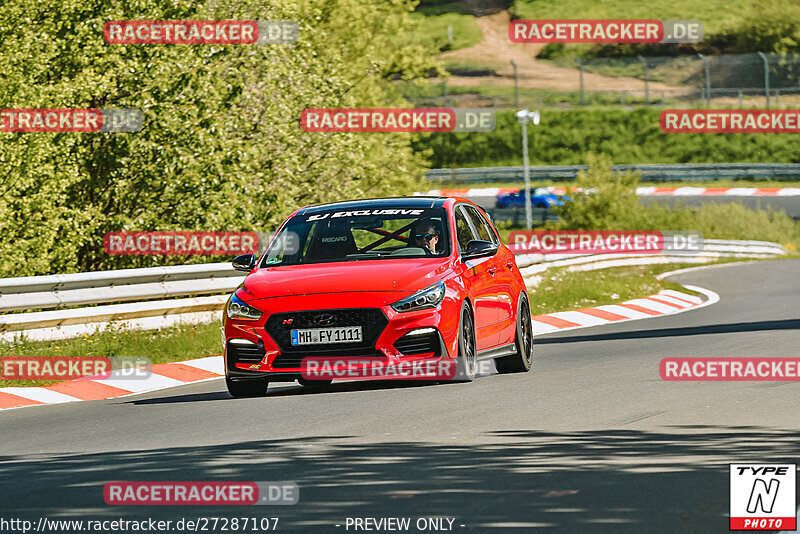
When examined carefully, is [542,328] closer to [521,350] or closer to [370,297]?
[521,350]

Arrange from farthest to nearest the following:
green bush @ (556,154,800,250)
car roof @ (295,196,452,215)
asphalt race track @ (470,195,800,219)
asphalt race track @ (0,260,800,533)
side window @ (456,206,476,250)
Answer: asphalt race track @ (470,195,800,219)
green bush @ (556,154,800,250)
car roof @ (295,196,452,215)
side window @ (456,206,476,250)
asphalt race track @ (0,260,800,533)

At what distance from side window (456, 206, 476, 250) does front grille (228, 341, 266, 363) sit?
224cm

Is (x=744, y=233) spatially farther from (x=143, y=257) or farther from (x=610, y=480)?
(x=610, y=480)

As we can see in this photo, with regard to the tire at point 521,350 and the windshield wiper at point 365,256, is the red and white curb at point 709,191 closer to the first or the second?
the tire at point 521,350

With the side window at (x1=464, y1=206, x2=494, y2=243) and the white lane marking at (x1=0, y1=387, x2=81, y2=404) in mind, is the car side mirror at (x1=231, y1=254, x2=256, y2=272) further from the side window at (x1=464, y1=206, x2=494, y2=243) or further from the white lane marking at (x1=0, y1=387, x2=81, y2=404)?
the side window at (x1=464, y1=206, x2=494, y2=243)

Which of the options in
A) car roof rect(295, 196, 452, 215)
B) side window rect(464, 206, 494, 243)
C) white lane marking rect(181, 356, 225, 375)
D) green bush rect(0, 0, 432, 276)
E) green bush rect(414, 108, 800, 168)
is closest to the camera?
car roof rect(295, 196, 452, 215)

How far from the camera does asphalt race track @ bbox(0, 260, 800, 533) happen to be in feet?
21.9

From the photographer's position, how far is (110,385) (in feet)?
A: 45.4

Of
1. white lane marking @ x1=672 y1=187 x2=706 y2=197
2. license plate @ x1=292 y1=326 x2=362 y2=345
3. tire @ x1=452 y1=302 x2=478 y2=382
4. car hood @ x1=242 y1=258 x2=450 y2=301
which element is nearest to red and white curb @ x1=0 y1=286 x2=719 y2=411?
car hood @ x1=242 y1=258 x2=450 y2=301

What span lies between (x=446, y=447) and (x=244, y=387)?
376 cm

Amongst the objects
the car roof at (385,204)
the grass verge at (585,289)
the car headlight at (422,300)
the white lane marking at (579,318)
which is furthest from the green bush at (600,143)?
the car headlight at (422,300)

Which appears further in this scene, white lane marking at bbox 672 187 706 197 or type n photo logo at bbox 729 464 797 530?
white lane marking at bbox 672 187 706 197

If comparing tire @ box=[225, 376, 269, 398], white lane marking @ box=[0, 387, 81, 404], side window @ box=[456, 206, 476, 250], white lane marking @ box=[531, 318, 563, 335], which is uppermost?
side window @ box=[456, 206, 476, 250]

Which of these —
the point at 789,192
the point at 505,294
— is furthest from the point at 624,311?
the point at 789,192
